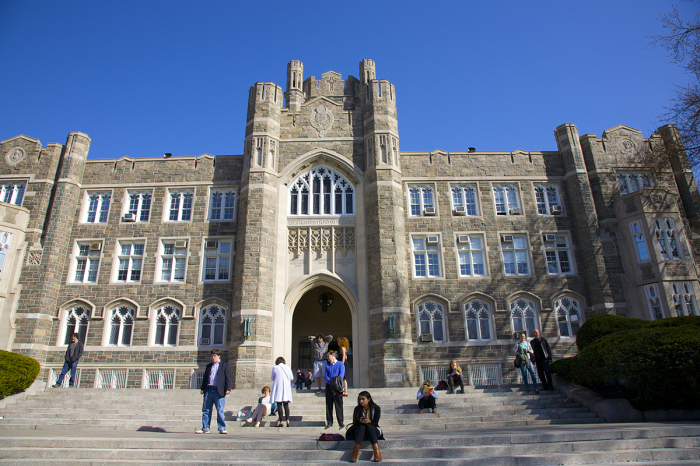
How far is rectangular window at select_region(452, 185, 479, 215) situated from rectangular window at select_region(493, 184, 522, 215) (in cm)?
98

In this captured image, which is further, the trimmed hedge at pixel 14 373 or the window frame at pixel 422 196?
the window frame at pixel 422 196

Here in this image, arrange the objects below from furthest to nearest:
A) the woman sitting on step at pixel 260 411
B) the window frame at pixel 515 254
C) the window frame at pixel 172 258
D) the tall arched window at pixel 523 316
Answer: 1. the window frame at pixel 515 254
2. the window frame at pixel 172 258
3. the tall arched window at pixel 523 316
4. the woman sitting on step at pixel 260 411

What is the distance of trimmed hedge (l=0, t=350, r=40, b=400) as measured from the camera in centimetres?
1395

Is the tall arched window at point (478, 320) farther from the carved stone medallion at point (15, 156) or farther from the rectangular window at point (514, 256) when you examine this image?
the carved stone medallion at point (15, 156)

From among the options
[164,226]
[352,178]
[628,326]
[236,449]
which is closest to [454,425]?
[236,449]

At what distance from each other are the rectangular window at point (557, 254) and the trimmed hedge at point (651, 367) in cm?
847

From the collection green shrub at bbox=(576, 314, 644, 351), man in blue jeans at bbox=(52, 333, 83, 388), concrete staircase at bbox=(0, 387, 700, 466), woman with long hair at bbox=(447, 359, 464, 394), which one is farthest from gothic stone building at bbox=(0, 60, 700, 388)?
concrete staircase at bbox=(0, 387, 700, 466)

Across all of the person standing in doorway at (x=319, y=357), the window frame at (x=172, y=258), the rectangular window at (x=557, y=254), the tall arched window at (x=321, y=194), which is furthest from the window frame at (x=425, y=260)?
the window frame at (x=172, y=258)

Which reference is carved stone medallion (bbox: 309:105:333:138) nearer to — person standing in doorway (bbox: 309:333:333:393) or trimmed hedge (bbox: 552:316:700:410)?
person standing in doorway (bbox: 309:333:333:393)

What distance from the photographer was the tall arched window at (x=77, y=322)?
1992 centimetres

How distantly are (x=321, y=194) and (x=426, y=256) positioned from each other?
5.38 meters

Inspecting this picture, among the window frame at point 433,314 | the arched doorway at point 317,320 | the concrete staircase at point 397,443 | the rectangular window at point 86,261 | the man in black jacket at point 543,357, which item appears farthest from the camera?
the arched doorway at point 317,320

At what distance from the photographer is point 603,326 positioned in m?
14.5

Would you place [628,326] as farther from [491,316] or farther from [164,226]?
[164,226]
